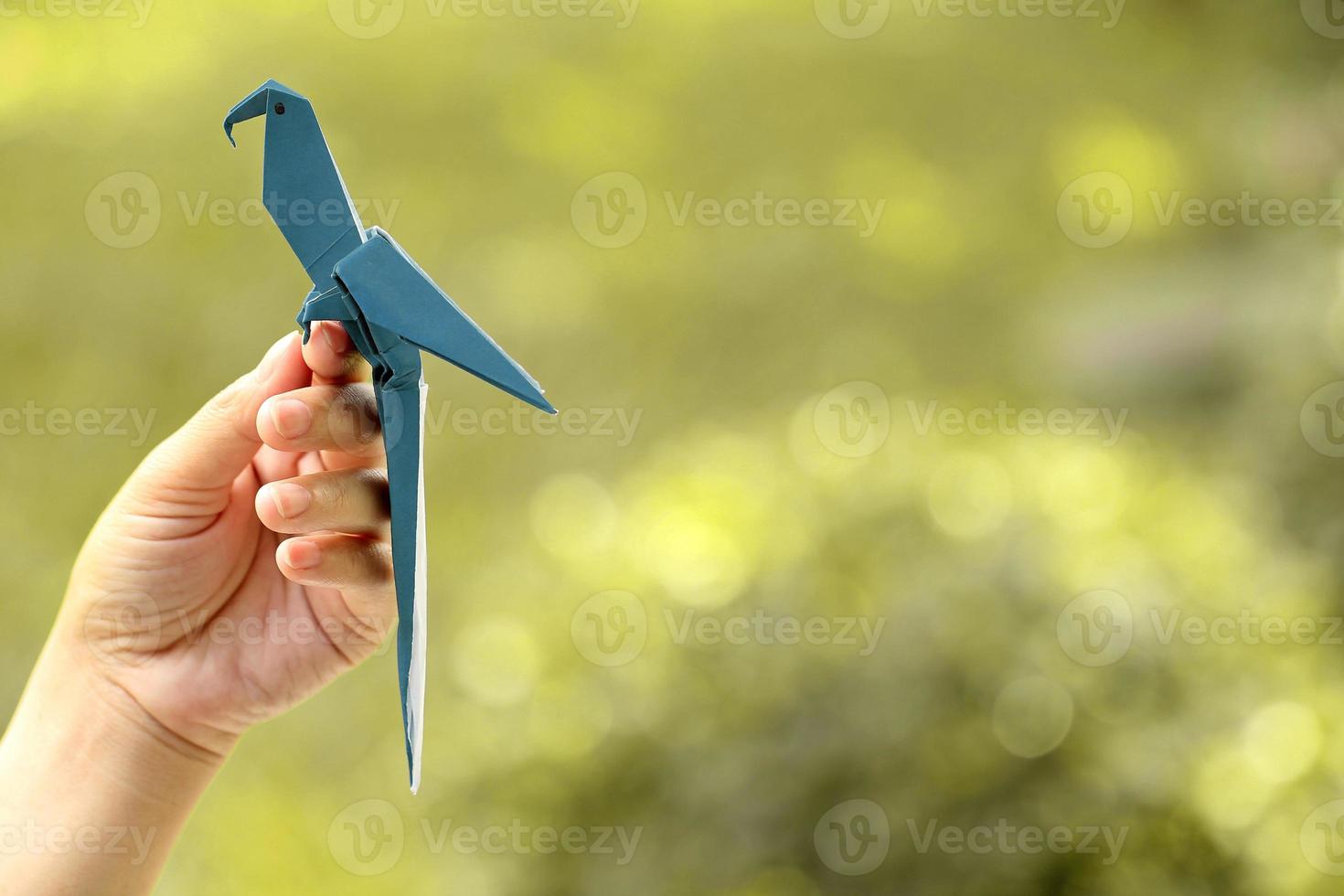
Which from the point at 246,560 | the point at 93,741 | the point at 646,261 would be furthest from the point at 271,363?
the point at 646,261

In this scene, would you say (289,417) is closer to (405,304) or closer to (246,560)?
(405,304)

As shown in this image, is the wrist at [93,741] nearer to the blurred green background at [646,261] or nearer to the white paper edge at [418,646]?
the white paper edge at [418,646]

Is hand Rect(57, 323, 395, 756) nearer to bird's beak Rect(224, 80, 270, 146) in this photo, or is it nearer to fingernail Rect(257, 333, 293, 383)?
fingernail Rect(257, 333, 293, 383)

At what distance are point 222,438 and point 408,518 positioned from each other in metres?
0.26

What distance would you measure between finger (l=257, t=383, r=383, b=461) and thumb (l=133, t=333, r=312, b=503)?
0.18ft

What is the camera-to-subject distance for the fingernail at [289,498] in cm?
79

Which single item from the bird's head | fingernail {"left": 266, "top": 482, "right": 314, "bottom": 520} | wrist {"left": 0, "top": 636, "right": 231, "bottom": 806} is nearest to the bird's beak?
the bird's head

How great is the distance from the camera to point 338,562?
32.9 inches

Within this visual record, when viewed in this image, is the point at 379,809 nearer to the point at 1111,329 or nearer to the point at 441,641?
the point at 441,641

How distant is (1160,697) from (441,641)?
1.55 metres

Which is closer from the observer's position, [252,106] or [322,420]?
[252,106]

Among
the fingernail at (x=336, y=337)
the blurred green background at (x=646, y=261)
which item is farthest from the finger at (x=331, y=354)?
the blurred green background at (x=646, y=261)

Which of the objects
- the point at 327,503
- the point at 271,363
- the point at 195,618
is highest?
the point at 271,363

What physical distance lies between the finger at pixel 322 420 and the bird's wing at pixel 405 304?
0.14m
